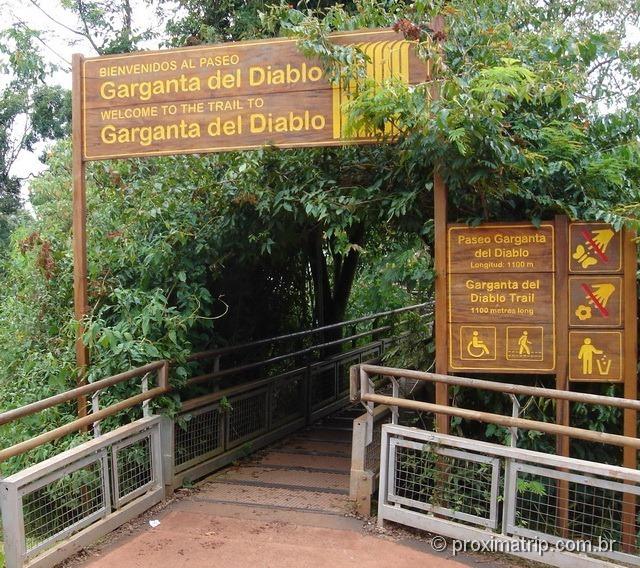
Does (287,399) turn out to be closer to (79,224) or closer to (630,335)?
(79,224)

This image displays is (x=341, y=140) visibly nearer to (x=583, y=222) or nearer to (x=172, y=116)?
(x=172, y=116)

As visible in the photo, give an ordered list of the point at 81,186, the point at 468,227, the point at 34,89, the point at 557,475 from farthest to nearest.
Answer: the point at 34,89, the point at 81,186, the point at 468,227, the point at 557,475

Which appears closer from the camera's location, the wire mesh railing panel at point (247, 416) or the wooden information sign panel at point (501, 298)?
the wooden information sign panel at point (501, 298)

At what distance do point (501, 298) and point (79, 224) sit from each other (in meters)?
3.30

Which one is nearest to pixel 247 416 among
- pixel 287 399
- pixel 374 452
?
pixel 287 399

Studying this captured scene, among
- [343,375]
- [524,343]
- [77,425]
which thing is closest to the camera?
[77,425]

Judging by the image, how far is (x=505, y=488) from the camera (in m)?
4.03

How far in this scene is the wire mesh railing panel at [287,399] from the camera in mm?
7273

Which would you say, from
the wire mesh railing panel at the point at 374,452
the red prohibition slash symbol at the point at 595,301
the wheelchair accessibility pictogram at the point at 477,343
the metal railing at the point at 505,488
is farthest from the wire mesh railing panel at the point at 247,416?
the red prohibition slash symbol at the point at 595,301

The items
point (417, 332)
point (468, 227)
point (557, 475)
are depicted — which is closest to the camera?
point (557, 475)

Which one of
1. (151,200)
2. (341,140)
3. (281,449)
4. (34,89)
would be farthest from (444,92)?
(34,89)

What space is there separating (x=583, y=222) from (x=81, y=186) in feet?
12.4

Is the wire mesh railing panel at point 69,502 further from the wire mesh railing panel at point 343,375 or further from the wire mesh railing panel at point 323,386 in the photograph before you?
the wire mesh railing panel at point 343,375

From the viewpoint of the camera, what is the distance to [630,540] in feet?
13.1
